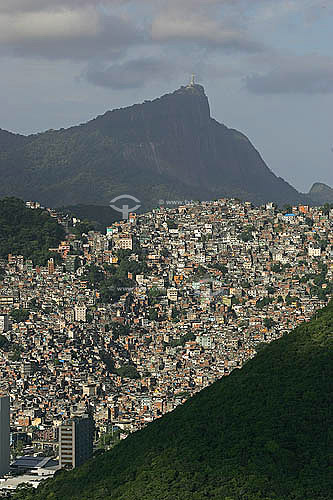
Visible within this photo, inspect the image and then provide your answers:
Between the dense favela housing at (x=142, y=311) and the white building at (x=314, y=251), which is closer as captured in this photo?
the dense favela housing at (x=142, y=311)

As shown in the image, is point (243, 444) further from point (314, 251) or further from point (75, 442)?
point (314, 251)

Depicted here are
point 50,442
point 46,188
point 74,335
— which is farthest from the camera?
point 46,188

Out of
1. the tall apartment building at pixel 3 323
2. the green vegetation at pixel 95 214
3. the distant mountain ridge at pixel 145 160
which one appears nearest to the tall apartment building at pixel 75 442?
the tall apartment building at pixel 3 323

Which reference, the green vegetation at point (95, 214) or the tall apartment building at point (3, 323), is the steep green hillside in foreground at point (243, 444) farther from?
the green vegetation at point (95, 214)

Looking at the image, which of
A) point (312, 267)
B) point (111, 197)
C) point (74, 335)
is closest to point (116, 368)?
point (74, 335)

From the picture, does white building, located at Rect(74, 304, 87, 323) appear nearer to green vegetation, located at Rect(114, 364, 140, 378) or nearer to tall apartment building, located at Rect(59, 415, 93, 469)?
green vegetation, located at Rect(114, 364, 140, 378)

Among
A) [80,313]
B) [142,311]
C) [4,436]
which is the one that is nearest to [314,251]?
[142,311]

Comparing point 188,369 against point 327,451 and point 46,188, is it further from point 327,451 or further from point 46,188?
point 46,188
